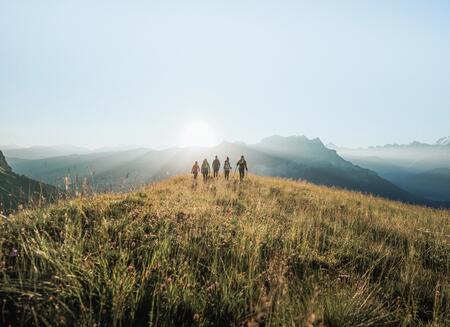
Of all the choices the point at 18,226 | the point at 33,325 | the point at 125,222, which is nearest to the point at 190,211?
the point at 125,222

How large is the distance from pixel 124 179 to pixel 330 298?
760 centimetres

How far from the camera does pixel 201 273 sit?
5121mm

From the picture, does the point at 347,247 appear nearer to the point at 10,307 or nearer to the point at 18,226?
the point at 10,307

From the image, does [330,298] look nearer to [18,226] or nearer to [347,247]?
[347,247]

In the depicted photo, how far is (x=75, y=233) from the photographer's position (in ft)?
19.9

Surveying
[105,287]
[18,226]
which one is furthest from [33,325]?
[18,226]

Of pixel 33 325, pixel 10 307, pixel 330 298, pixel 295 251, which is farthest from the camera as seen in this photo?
→ pixel 295 251

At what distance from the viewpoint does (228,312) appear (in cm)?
389

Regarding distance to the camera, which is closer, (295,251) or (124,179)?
(295,251)

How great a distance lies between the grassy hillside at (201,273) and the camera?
3629 millimetres

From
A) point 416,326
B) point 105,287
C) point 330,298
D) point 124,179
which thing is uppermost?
point 124,179

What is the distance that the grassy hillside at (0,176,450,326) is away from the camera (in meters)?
3.63

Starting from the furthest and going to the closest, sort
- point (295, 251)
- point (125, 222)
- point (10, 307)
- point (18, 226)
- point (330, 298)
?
point (125, 222) → point (295, 251) → point (18, 226) → point (330, 298) → point (10, 307)

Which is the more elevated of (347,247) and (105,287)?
(105,287)
